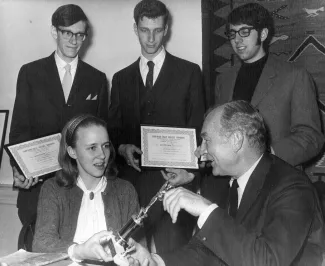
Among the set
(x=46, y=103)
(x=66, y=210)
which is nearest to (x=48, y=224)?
(x=66, y=210)

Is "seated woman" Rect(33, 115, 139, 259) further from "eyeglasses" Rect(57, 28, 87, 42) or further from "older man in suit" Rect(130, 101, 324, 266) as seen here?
"eyeglasses" Rect(57, 28, 87, 42)

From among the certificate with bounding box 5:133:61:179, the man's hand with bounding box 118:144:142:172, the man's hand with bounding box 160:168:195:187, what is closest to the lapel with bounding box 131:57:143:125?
the man's hand with bounding box 118:144:142:172

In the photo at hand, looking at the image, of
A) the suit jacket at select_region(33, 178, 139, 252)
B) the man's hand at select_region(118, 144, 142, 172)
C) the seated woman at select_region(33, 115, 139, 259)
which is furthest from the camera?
the man's hand at select_region(118, 144, 142, 172)

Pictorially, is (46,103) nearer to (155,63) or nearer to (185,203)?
(155,63)

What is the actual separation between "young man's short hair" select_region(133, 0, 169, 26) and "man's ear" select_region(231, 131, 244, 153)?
135 cm

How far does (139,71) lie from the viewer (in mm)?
2803

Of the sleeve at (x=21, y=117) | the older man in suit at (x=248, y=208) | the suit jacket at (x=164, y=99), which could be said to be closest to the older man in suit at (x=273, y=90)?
the suit jacket at (x=164, y=99)

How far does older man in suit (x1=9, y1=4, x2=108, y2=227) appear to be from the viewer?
278 cm

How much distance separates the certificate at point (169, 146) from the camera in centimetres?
235

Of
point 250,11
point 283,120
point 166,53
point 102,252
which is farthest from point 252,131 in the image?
point 166,53

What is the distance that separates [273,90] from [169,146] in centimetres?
63

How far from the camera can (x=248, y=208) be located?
1.59 meters

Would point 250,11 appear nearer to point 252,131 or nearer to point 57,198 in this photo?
point 252,131

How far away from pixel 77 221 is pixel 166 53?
1.23m
